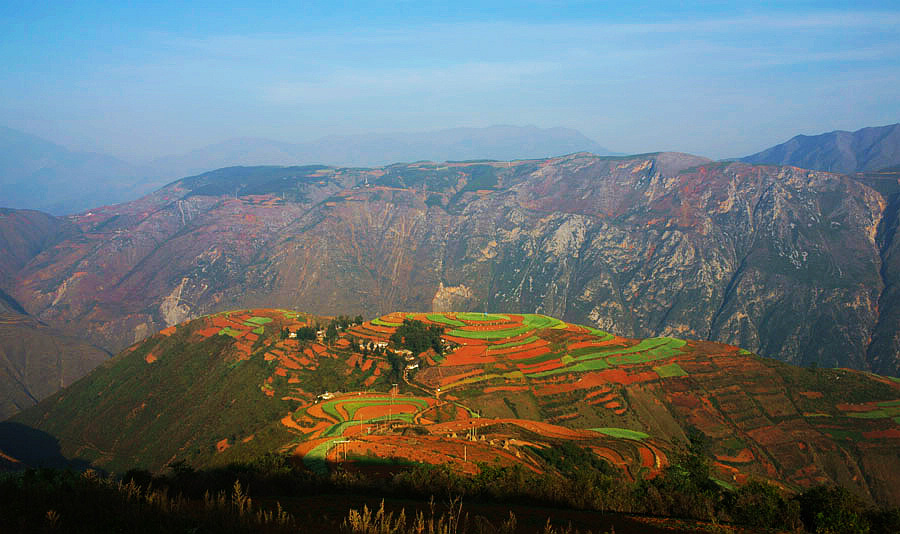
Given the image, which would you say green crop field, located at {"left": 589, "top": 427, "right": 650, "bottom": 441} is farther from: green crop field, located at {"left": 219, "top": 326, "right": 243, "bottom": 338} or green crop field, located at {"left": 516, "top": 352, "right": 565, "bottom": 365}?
green crop field, located at {"left": 219, "top": 326, "right": 243, "bottom": 338}

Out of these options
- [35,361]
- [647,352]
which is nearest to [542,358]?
[647,352]

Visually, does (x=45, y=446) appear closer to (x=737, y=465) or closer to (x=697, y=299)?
(x=737, y=465)

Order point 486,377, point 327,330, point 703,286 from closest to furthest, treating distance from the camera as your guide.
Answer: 1. point 486,377
2. point 327,330
3. point 703,286

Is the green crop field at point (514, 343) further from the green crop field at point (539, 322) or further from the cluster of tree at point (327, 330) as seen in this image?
the cluster of tree at point (327, 330)

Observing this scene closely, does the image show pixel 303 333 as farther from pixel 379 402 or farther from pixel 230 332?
pixel 379 402

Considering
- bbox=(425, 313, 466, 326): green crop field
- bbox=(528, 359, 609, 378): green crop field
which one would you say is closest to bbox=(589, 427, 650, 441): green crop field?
bbox=(528, 359, 609, 378): green crop field
